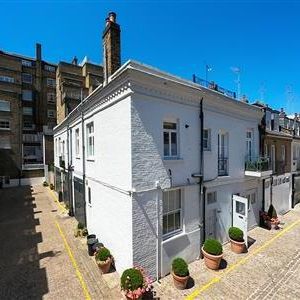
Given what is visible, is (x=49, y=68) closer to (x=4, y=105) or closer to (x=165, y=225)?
Result: (x=4, y=105)

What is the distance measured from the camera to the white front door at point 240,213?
11.9 metres

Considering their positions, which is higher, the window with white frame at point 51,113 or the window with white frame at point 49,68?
the window with white frame at point 49,68

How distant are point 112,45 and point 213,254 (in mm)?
10166

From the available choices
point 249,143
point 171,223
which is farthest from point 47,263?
point 249,143

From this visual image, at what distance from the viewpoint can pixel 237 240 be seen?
37.3 ft

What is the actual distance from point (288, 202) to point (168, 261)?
54.6ft

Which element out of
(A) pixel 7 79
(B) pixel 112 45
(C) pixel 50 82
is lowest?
(B) pixel 112 45

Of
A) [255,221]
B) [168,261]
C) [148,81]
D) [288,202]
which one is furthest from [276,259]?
[288,202]

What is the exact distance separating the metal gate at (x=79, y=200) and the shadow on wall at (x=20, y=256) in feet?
8.16

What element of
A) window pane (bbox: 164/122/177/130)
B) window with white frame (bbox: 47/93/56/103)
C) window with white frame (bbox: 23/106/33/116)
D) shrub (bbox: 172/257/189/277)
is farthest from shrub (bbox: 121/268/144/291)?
window with white frame (bbox: 47/93/56/103)

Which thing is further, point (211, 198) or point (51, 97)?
point (51, 97)

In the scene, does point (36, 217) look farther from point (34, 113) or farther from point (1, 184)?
point (34, 113)

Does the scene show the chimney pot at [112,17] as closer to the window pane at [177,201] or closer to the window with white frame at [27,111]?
the window pane at [177,201]

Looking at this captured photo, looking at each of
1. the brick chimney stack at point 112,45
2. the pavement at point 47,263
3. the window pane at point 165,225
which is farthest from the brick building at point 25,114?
the window pane at point 165,225
